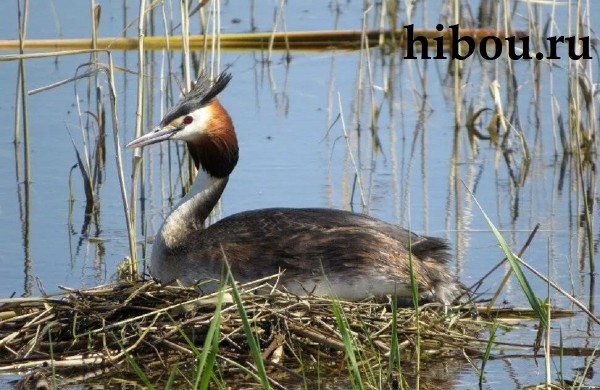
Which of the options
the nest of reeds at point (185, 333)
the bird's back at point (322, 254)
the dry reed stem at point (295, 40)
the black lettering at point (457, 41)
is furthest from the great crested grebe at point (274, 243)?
the dry reed stem at point (295, 40)

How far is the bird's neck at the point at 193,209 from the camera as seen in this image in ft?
21.5

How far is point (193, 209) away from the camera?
22.0 feet

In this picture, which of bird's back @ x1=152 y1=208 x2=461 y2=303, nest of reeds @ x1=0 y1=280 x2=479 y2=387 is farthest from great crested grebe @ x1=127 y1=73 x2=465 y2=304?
nest of reeds @ x1=0 y1=280 x2=479 y2=387

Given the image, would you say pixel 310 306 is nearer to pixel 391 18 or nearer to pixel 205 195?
pixel 205 195

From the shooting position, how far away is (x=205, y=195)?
6750 millimetres

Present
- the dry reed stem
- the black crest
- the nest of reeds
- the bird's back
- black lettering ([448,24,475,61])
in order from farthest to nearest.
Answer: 1. the dry reed stem
2. black lettering ([448,24,475,61])
3. the black crest
4. the bird's back
5. the nest of reeds

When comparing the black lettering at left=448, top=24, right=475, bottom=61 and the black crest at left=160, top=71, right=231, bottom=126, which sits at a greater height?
the black lettering at left=448, top=24, right=475, bottom=61

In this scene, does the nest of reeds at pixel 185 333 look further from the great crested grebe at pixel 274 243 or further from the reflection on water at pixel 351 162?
the reflection on water at pixel 351 162

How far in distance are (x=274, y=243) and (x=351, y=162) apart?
269cm

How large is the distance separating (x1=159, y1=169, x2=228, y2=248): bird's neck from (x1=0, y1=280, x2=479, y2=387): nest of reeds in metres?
0.86

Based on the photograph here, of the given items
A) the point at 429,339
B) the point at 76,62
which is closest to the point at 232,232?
the point at 429,339

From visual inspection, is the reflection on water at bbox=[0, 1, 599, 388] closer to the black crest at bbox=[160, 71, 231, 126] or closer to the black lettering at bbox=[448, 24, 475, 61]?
the black lettering at bbox=[448, 24, 475, 61]

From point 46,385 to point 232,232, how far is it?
1.59 m

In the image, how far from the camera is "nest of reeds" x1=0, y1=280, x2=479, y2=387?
5.23 m
